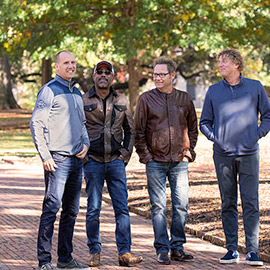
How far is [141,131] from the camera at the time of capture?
6.49 metres

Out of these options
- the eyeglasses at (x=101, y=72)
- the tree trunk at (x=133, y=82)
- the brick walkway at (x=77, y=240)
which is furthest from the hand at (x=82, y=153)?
the tree trunk at (x=133, y=82)

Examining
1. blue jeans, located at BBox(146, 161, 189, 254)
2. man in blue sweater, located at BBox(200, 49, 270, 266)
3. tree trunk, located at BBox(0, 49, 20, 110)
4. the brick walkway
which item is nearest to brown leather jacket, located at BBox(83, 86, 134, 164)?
blue jeans, located at BBox(146, 161, 189, 254)

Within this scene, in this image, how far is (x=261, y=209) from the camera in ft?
29.4

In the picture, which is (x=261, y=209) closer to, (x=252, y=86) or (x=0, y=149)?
(x=252, y=86)

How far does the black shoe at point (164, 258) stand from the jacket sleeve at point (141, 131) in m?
0.90

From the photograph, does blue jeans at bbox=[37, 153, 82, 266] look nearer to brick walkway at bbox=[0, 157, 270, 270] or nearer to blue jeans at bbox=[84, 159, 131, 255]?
blue jeans at bbox=[84, 159, 131, 255]

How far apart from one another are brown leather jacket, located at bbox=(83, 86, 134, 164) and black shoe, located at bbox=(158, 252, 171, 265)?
3.12 feet

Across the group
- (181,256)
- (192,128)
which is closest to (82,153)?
(192,128)

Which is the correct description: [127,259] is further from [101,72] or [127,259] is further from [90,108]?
[101,72]

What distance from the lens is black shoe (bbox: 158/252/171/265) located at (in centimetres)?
637

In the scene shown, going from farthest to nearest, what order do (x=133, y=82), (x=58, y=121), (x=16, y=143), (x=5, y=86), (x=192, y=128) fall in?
(x=5, y=86)
(x=133, y=82)
(x=16, y=143)
(x=192, y=128)
(x=58, y=121)

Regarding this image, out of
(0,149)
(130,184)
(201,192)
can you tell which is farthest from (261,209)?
(0,149)

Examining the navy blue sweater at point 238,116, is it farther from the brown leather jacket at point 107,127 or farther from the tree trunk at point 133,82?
the tree trunk at point 133,82

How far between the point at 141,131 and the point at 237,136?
917 millimetres
